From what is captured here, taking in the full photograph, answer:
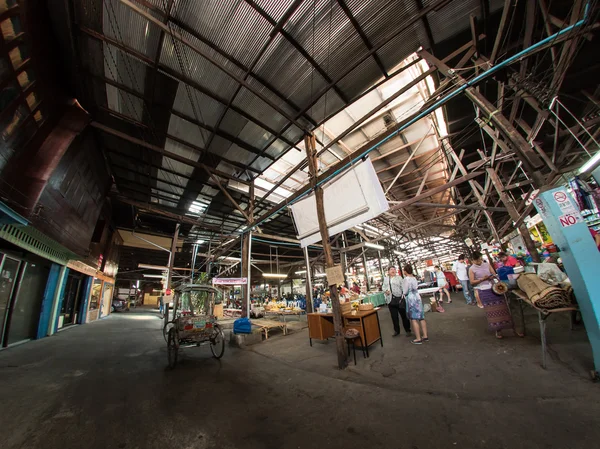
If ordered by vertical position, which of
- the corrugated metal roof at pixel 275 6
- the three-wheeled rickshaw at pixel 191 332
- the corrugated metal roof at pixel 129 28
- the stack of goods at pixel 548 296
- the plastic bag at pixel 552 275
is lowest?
the three-wheeled rickshaw at pixel 191 332

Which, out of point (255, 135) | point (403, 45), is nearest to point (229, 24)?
point (255, 135)

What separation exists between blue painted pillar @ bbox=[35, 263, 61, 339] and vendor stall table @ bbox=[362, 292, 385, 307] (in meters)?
14.6

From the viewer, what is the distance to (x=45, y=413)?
299 centimetres

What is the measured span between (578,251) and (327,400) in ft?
13.6

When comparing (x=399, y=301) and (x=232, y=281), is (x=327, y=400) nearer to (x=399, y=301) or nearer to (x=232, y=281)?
(x=399, y=301)

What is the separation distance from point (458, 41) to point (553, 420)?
23.2 feet

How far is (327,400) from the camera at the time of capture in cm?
312

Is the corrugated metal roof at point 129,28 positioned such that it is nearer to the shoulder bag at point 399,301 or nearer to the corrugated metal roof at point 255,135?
the corrugated metal roof at point 255,135

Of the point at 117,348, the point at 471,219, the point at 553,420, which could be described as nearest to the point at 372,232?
the point at 471,219

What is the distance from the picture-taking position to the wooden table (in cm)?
497

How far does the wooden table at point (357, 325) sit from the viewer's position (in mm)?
4973

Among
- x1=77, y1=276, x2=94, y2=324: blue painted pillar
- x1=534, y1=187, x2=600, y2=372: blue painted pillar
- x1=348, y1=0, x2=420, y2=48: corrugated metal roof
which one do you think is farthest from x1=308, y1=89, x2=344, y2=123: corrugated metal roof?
x1=77, y1=276, x2=94, y2=324: blue painted pillar

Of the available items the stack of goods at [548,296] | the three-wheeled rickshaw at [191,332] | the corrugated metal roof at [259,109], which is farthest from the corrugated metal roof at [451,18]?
the three-wheeled rickshaw at [191,332]

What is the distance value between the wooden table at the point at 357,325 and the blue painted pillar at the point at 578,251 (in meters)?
3.34
